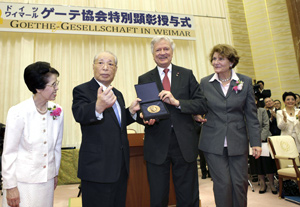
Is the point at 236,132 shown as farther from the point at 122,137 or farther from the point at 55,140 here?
the point at 55,140

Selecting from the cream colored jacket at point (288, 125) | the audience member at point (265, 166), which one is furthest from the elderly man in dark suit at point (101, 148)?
the cream colored jacket at point (288, 125)

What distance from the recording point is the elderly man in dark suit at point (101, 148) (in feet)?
4.68

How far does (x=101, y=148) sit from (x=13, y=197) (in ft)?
1.90

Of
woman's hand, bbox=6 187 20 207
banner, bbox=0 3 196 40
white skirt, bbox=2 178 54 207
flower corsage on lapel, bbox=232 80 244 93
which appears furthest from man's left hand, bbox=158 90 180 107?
banner, bbox=0 3 196 40

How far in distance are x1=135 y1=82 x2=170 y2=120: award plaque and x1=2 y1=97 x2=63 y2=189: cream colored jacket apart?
677 mm

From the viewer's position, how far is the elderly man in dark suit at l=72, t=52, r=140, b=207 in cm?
143

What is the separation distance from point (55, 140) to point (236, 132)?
141 cm

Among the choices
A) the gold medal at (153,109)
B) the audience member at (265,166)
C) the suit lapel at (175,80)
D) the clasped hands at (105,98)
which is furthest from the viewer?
the audience member at (265,166)

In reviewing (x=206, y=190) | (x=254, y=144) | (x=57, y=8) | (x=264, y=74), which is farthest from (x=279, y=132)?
(x=57, y=8)

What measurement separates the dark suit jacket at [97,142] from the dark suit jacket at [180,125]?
21 centimetres

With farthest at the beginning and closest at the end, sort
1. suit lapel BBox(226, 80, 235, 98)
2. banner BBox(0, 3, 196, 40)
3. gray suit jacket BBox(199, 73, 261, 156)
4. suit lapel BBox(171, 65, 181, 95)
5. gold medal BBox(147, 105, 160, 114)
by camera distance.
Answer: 1. banner BBox(0, 3, 196, 40)
2. suit lapel BBox(226, 80, 235, 98)
3. gray suit jacket BBox(199, 73, 261, 156)
4. suit lapel BBox(171, 65, 181, 95)
5. gold medal BBox(147, 105, 160, 114)

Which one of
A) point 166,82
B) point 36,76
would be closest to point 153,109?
point 166,82

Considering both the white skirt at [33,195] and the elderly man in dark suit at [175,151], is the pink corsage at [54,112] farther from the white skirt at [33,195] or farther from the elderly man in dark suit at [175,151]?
the elderly man in dark suit at [175,151]

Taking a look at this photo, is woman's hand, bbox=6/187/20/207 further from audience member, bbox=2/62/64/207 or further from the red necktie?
the red necktie
